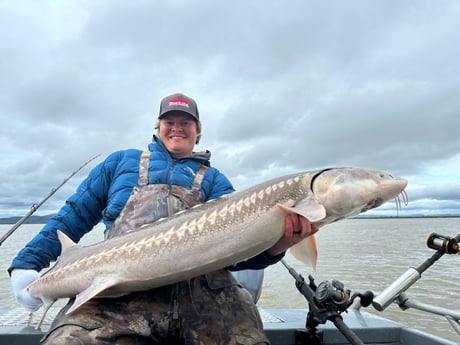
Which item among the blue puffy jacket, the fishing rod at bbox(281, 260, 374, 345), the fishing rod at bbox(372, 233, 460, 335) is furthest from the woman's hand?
the fishing rod at bbox(372, 233, 460, 335)

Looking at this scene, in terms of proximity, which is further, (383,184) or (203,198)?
(203,198)

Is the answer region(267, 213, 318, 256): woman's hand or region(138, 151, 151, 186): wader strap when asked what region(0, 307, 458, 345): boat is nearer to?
region(267, 213, 318, 256): woman's hand

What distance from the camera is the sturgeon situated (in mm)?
2455

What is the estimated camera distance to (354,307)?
402 cm

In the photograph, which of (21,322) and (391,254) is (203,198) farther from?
(391,254)

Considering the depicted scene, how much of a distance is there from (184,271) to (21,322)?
176 cm

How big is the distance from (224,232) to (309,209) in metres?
0.54

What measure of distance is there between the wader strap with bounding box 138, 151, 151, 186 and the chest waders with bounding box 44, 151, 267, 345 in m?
0.11

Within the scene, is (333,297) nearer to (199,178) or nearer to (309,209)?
(309,209)

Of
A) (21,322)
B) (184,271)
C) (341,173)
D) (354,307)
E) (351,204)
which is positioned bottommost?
(354,307)

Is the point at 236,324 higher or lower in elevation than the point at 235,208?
lower

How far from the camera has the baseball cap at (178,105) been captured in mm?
3432

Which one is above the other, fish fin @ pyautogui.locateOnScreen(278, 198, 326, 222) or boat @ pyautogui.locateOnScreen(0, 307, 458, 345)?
fish fin @ pyautogui.locateOnScreen(278, 198, 326, 222)

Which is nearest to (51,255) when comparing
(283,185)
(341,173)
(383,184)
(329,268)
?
(283,185)
